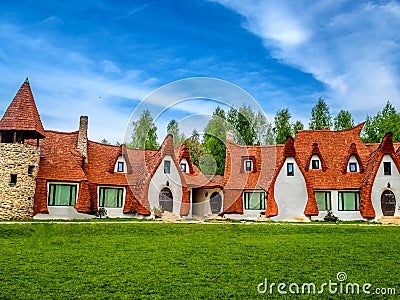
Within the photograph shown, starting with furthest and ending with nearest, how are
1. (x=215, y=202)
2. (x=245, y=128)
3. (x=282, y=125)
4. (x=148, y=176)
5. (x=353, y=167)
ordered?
(x=282, y=125) → (x=245, y=128) → (x=215, y=202) → (x=353, y=167) → (x=148, y=176)

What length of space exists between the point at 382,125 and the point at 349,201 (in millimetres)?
21584

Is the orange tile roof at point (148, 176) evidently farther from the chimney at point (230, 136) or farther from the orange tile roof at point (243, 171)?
the chimney at point (230, 136)

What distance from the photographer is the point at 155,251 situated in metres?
17.1

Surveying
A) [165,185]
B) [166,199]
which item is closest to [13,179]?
[165,185]

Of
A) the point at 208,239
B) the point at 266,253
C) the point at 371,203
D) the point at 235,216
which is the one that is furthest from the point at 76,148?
the point at 371,203

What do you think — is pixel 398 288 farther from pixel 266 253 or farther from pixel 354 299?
pixel 266 253

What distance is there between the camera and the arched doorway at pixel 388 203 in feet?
104

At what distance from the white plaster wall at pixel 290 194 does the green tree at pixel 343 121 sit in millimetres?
24431

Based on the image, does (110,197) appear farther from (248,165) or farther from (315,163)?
(315,163)

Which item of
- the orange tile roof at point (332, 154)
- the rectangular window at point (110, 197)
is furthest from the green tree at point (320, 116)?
the rectangular window at point (110, 197)

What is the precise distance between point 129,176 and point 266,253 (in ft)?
59.2

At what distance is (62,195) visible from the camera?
2905cm

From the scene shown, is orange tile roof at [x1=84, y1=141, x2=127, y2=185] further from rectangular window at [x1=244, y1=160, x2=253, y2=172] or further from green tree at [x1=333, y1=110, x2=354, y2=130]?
green tree at [x1=333, y1=110, x2=354, y2=130]

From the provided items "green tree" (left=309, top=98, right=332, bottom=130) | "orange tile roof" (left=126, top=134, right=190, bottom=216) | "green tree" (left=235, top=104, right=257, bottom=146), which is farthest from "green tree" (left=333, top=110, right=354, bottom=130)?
"orange tile roof" (left=126, top=134, right=190, bottom=216)
